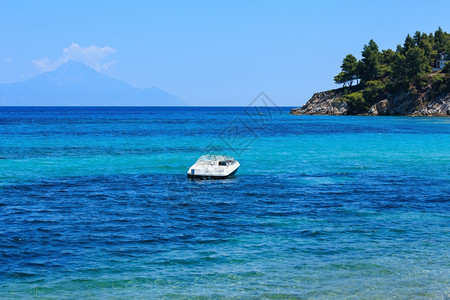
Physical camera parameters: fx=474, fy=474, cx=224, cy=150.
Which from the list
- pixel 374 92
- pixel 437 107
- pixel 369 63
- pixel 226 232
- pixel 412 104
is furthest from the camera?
pixel 369 63

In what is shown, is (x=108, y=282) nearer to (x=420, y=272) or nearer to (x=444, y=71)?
(x=420, y=272)

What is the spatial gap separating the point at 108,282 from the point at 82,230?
27.8 feet

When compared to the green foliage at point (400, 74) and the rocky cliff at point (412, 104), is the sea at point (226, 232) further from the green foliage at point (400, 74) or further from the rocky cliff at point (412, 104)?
the green foliage at point (400, 74)

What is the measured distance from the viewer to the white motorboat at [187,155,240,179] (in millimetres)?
45031

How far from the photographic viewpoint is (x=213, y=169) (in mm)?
45281

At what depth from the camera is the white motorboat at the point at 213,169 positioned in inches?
1773

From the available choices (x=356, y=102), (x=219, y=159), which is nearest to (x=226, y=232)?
(x=219, y=159)

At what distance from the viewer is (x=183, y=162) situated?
57719 millimetres

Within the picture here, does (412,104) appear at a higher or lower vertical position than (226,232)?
higher

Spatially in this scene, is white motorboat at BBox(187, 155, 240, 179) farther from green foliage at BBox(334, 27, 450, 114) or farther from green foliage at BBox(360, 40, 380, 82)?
green foliage at BBox(360, 40, 380, 82)

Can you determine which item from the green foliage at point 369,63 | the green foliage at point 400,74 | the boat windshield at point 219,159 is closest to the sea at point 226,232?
the boat windshield at point 219,159

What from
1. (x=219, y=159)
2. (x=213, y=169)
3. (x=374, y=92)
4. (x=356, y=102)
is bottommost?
(x=213, y=169)

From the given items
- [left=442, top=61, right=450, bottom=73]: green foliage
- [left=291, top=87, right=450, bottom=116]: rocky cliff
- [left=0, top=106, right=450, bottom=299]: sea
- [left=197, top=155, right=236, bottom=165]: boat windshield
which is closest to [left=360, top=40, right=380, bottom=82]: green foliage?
[left=291, top=87, right=450, bottom=116]: rocky cliff

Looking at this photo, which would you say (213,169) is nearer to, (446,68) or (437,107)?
(437,107)
